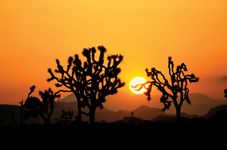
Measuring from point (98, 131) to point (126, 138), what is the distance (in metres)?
1.91

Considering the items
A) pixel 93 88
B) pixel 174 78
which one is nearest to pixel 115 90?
pixel 93 88

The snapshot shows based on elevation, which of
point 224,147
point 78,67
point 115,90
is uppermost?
point 78,67

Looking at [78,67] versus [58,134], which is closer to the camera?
[58,134]

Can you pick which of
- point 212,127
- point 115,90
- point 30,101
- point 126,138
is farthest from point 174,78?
point 126,138

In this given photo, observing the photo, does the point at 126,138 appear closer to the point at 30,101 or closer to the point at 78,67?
the point at 78,67

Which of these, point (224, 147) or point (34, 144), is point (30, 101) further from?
point (224, 147)

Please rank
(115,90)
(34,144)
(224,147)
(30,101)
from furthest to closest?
(30,101), (115,90), (34,144), (224,147)

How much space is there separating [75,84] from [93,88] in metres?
1.61

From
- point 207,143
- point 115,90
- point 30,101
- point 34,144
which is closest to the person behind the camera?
point 207,143

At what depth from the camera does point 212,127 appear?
1664 centimetres

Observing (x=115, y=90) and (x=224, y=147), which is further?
(x=115, y=90)

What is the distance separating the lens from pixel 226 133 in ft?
49.2

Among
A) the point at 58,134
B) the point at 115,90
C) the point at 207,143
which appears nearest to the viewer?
the point at 207,143

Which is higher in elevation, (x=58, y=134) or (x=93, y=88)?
(x=93, y=88)
